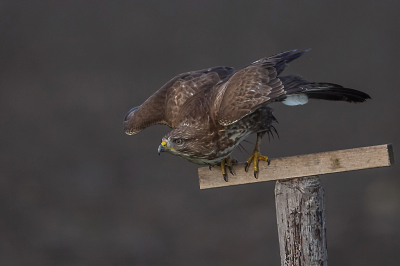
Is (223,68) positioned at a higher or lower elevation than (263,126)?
higher

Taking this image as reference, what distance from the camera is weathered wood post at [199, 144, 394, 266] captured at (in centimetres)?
224

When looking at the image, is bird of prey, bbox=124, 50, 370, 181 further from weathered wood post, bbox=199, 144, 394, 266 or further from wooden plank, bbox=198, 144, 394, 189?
weathered wood post, bbox=199, 144, 394, 266

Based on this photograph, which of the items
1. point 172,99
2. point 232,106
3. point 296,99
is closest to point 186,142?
point 232,106

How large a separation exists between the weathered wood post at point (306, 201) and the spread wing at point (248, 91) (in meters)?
0.35

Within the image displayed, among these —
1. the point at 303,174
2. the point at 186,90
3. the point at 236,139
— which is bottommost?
the point at 303,174

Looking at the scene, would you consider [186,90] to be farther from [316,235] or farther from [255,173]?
[316,235]

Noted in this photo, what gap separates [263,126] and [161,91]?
0.67 meters

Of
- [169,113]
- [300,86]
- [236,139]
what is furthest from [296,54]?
[169,113]

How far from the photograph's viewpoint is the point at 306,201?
7.44 feet

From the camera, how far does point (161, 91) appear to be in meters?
2.85

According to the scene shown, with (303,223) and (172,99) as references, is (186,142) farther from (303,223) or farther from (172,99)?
(303,223)

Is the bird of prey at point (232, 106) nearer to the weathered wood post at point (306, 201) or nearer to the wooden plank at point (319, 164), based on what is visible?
the wooden plank at point (319, 164)

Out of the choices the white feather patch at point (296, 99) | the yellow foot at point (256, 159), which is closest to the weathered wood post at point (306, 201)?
the yellow foot at point (256, 159)

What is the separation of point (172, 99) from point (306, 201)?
95cm
